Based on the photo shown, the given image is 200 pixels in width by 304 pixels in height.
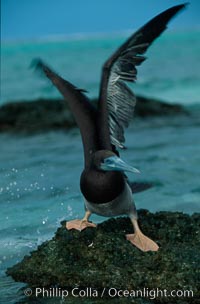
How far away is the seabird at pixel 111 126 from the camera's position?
651 centimetres

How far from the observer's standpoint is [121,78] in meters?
6.96

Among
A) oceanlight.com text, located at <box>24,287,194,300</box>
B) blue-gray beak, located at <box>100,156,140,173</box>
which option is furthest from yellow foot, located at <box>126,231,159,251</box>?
blue-gray beak, located at <box>100,156,140,173</box>

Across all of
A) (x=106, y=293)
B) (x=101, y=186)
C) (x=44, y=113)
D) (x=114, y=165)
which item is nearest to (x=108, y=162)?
(x=114, y=165)

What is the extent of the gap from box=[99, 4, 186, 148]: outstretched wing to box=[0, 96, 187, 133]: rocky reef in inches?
398

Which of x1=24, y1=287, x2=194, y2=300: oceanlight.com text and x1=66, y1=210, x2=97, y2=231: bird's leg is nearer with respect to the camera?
x1=24, y1=287, x2=194, y2=300: oceanlight.com text

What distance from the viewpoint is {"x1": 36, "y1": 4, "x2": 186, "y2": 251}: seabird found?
6.51 m

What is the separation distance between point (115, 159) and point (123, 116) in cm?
79

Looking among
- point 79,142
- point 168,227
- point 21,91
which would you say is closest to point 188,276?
point 168,227

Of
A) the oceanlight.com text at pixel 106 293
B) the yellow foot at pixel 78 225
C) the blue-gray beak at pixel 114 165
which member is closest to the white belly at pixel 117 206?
the yellow foot at pixel 78 225

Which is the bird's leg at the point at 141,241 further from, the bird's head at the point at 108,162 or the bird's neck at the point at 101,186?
the bird's head at the point at 108,162

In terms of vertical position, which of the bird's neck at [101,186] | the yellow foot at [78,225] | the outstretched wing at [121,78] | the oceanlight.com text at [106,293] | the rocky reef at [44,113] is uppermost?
the outstretched wing at [121,78]

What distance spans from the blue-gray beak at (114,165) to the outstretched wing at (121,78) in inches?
20.5

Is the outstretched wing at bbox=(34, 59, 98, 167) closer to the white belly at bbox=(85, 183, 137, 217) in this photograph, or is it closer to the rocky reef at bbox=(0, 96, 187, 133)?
the white belly at bbox=(85, 183, 137, 217)

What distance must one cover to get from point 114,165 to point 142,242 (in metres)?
0.69
